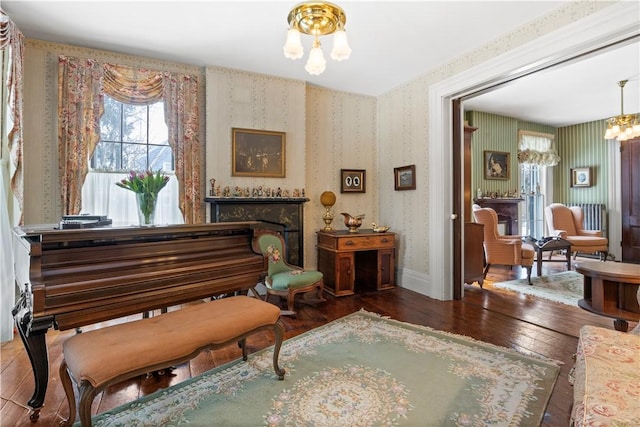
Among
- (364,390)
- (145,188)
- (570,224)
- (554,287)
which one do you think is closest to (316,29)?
(145,188)

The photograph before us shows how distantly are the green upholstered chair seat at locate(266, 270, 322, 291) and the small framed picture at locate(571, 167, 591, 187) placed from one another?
7.11m

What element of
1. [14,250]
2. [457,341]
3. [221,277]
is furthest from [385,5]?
[14,250]

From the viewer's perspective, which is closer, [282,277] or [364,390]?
[364,390]

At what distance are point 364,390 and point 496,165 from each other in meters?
6.09

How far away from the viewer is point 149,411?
1825mm

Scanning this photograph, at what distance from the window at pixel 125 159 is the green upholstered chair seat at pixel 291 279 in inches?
Result: 54.5

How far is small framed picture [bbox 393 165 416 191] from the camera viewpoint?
4.40 meters

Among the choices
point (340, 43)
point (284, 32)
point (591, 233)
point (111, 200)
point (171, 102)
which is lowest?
point (591, 233)

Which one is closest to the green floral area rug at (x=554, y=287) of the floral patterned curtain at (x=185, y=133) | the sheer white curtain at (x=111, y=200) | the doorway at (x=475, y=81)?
the doorway at (x=475, y=81)

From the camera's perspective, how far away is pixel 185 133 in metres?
3.88

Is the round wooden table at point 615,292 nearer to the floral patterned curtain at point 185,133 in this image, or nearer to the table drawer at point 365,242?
the table drawer at point 365,242

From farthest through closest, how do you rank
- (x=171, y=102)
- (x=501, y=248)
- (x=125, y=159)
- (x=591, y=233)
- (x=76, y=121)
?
1. (x=591, y=233)
2. (x=501, y=248)
3. (x=171, y=102)
4. (x=125, y=159)
5. (x=76, y=121)

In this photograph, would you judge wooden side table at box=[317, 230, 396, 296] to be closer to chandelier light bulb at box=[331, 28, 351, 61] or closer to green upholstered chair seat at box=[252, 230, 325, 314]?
green upholstered chair seat at box=[252, 230, 325, 314]

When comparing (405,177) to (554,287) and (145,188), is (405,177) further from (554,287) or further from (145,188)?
(145,188)
